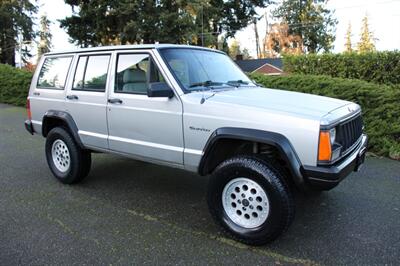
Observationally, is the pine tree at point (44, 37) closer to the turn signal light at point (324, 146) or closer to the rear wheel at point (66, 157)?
the rear wheel at point (66, 157)

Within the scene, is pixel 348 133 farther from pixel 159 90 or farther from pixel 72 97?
pixel 72 97

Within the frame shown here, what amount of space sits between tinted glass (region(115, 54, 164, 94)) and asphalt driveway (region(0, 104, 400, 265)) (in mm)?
1415

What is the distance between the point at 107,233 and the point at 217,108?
168 centimetres

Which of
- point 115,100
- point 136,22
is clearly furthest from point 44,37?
point 115,100

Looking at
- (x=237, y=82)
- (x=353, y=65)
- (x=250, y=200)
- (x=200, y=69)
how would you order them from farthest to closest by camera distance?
(x=353, y=65)
(x=237, y=82)
(x=200, y=69)
(x=250, y=200)

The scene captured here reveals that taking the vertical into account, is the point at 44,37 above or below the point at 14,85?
above

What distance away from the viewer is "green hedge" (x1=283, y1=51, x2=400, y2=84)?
9594 millimetres

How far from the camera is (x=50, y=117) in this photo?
5355mm

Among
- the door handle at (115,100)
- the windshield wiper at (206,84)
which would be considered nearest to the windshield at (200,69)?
the windshield wiper at (206,84)

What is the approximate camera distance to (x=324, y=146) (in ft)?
10.5

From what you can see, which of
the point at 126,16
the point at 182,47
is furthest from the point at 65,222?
the point at 126,16

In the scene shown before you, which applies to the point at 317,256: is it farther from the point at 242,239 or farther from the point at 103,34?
the point at 103,34

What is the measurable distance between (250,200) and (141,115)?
5.12ft

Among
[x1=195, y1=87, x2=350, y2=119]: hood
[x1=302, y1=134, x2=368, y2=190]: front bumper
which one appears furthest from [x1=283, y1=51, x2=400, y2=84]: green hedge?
[x1=302, y1=134, x2=368, y2=190]: front bumper
